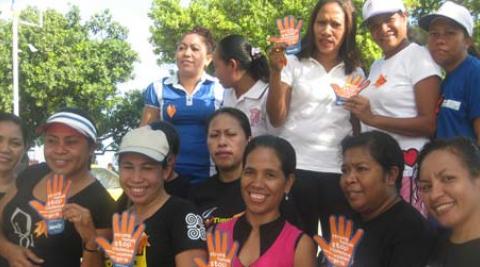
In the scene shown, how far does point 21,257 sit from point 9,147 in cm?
91

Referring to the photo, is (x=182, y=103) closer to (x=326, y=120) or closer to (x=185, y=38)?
(x=185, y=38)

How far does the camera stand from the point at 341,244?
2.99 meters

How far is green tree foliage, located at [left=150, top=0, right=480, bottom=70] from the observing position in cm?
1623

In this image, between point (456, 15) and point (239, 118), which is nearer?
point (456, 15)

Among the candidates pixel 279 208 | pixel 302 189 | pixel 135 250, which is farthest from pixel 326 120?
pixel 135 250

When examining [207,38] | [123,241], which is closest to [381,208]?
[123,241]

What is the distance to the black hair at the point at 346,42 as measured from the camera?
13.8 feet

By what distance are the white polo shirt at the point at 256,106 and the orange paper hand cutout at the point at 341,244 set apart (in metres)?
1.46

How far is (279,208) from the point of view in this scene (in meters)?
3.49

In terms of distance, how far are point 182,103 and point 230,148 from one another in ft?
3.03

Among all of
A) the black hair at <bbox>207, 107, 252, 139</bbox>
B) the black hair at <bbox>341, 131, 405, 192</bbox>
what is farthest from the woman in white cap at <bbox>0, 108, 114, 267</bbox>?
the black hair at <bbox>341, 131, 405, 192</bbox>

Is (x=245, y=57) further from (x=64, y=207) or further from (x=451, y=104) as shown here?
(x=64, y=207)

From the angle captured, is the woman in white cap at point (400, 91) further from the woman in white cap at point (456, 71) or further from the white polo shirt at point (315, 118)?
the white polo shirt at point (315, 118)

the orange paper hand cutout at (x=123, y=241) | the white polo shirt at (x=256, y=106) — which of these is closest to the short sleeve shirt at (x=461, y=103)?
the white polo shirt at (x=256, y=106)
